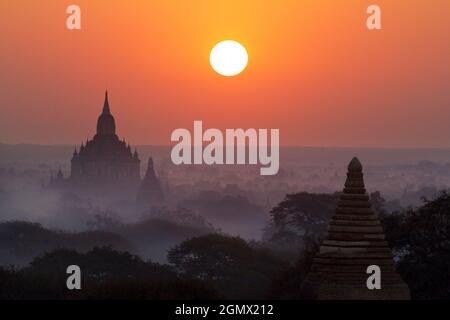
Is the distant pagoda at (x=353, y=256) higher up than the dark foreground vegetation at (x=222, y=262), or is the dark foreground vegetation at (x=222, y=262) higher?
the dark foreground vegetation at (x=222, y=262)

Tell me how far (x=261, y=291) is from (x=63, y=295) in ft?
52.8

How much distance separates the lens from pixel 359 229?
155 feet

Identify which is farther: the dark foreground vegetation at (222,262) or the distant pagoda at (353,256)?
the dark foreground vegetation at (222,262)

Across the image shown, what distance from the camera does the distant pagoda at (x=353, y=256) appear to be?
4656 centimetres

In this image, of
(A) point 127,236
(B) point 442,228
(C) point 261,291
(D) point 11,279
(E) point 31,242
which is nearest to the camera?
(B) point 442,228

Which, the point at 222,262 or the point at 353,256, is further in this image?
the point at 222,262

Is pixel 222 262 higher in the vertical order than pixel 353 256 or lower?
higher

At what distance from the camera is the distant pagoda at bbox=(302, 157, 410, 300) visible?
46562 millimetres

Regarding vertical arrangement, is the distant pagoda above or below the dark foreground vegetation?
below

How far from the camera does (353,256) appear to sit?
154 feet

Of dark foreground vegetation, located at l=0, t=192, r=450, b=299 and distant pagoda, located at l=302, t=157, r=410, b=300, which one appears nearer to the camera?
distant pagoda, located at l=302, t=157, r=410, b=300
